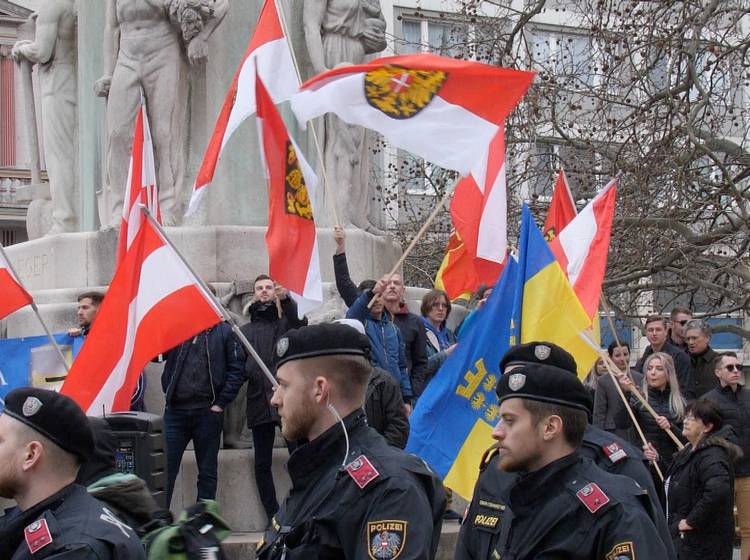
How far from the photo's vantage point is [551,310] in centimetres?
714

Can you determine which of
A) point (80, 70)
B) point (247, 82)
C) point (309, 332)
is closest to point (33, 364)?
point (247, 82)

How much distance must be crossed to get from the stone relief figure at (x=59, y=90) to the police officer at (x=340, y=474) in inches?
315

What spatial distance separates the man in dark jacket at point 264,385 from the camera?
9695 mm

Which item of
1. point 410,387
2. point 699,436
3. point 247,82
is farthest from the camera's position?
point 410,387

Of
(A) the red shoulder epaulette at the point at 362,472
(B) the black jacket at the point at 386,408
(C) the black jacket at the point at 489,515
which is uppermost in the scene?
(A) the red shoulder epaulette at the point at 362,472

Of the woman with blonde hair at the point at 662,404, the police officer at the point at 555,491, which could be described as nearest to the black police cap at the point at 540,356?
the police officer at the point at 555,491

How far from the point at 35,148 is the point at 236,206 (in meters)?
2.33

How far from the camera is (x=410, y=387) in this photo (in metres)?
10.2

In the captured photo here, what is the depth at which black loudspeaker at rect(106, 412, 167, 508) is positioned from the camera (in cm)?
673

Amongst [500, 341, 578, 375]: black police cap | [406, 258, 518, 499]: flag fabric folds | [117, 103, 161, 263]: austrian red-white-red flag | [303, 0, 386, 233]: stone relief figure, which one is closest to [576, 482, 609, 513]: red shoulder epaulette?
[500, 341, 578, 375]: black police cap

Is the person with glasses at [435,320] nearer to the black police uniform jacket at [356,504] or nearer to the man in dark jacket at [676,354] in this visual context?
the man in dark jacket at [676,354]

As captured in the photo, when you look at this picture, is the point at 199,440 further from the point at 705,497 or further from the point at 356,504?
the point at 356,504

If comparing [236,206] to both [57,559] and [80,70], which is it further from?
[57,559]

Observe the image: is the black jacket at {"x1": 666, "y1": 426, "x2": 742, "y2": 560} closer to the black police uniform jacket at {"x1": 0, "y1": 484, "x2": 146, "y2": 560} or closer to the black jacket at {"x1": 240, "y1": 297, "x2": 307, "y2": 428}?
the black jacket at {"x1": 240, "y1": 297, "x2": 307, "y2": 428}
